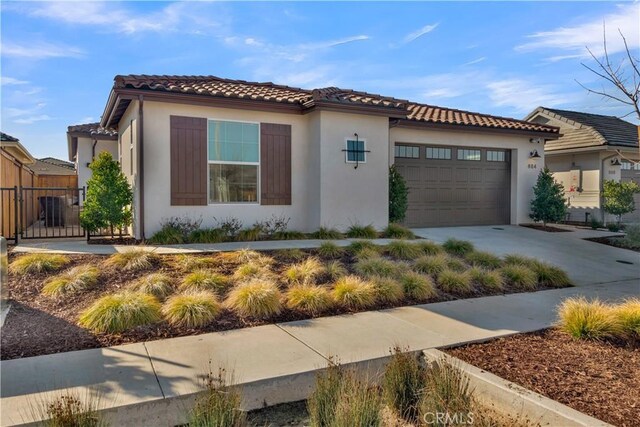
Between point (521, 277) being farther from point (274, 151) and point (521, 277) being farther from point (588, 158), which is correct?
point (588, 158)

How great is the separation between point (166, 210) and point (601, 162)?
16.7 metres

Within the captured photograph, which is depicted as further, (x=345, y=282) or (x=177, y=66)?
(x=177, y=66)

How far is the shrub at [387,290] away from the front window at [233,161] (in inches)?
211

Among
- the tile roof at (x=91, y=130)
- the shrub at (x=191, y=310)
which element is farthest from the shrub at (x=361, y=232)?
the tile roof at (x=91, y=130)

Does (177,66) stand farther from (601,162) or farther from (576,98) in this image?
(601,162)

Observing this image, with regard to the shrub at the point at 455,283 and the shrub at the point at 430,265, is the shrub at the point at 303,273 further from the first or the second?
the shrub at the point at 455,283

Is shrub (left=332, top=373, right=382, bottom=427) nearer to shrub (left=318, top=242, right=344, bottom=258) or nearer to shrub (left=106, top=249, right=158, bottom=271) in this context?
shrub (left=106, top=249, right=158, bottom=271)

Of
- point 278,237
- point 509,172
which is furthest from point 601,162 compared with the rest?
point 278,237

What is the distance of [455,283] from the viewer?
7211 millimetres

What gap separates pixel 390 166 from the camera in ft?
42.1

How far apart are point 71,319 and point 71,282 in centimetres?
111

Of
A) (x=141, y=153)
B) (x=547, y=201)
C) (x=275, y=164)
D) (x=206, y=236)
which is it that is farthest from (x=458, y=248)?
(x=141, y=153)

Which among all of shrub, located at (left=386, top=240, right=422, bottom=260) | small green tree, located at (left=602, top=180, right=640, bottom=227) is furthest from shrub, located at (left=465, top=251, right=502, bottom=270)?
small green tree, located at (left=602, top=180, right=640, bottom=227)

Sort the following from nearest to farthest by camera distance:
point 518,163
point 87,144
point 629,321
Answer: point 629,321 → point 518,163 → point 87,144
